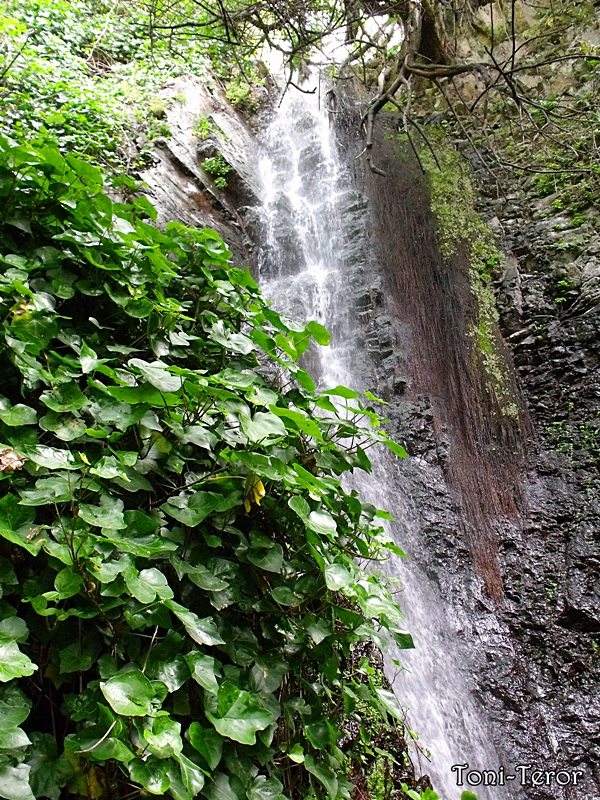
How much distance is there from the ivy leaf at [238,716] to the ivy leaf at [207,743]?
0.09 feet

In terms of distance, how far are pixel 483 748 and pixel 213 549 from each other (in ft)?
11.0

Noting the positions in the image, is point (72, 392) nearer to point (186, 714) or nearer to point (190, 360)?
point (190, 360)

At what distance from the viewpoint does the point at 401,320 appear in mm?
5914

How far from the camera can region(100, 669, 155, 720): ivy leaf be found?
0.83 meters

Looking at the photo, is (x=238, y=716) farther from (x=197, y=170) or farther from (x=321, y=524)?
(x=197, y=170)

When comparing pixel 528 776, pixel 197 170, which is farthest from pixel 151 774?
pixel 197 170

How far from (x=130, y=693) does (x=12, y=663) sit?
0.20 m

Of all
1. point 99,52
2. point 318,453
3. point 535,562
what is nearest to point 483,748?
point 535,562

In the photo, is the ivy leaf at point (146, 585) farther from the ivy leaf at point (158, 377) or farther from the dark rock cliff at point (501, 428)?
the dark rock cliff at point (501, 428)

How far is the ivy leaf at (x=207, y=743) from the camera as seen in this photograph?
917 millimetres

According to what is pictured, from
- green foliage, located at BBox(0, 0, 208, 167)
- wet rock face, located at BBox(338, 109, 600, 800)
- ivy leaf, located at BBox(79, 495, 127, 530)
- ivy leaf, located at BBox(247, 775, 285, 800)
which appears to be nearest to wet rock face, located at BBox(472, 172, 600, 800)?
wet rock face, located at BBox(338, 109, 600, 800)

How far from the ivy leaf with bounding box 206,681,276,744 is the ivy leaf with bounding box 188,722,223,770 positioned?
3cm

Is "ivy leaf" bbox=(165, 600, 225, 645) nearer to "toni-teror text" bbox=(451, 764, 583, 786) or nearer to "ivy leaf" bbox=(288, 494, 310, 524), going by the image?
"ivy leaf" bbox=(288, 494, 310, 524)

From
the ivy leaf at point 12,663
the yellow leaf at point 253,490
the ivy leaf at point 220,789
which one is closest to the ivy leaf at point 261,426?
the yellow leaf at point 253,490
